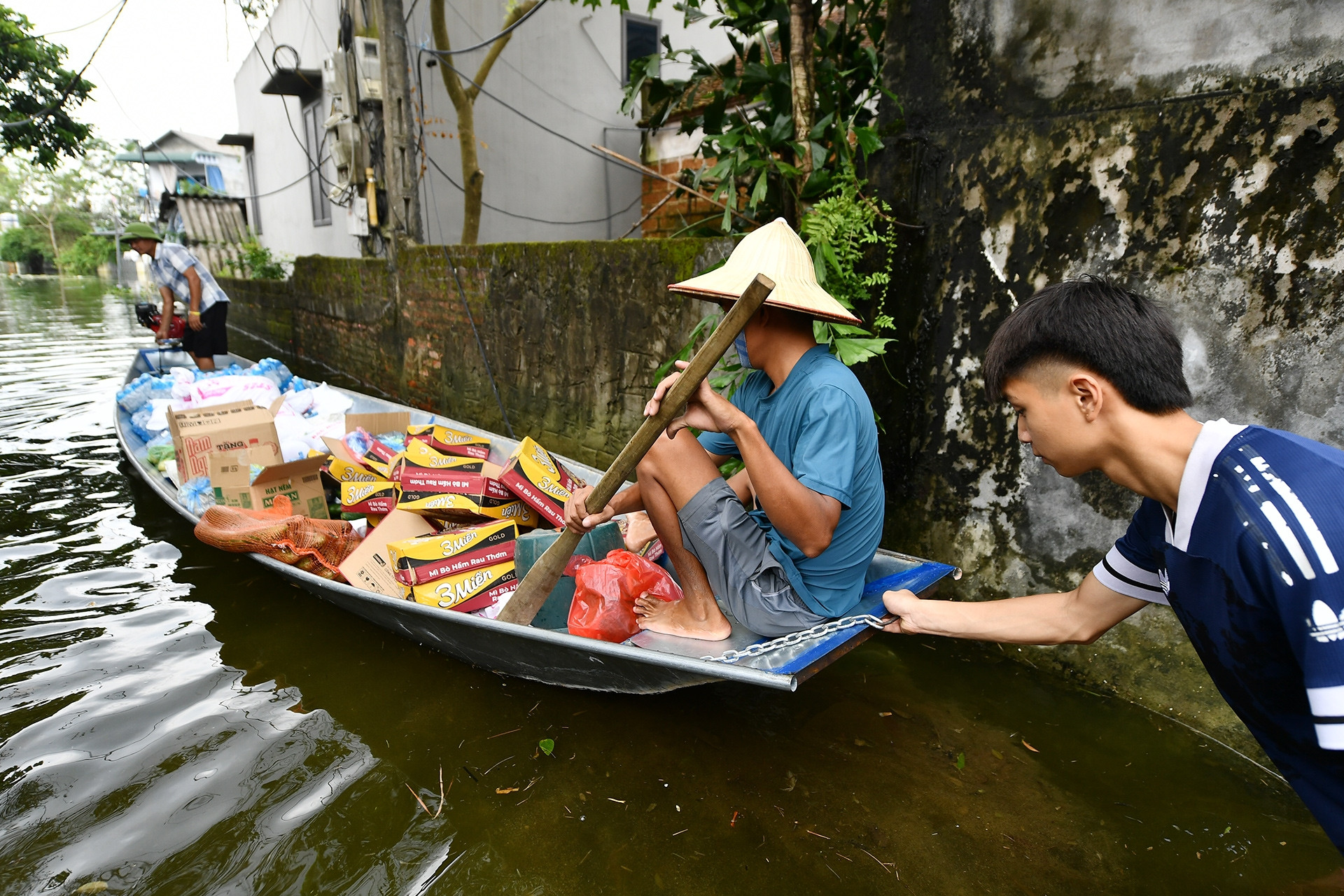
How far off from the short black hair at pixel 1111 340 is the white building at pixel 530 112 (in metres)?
7.61

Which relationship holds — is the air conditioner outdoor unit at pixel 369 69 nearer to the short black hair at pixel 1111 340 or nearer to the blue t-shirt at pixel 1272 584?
the short black hair at pixel 1111 340

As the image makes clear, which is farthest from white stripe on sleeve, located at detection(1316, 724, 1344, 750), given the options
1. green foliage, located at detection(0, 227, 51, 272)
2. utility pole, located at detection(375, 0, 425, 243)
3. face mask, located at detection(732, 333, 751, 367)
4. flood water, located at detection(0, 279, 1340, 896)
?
green foliage, located at detection(0, 227, 51, 272)

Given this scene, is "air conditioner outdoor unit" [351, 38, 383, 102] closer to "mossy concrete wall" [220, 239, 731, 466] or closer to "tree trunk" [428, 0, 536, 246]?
"tree trunk" [428, 0, 536, 246]

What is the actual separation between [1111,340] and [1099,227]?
5.27ft

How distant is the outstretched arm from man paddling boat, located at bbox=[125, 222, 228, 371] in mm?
7405

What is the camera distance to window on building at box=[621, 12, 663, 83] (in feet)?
31.7

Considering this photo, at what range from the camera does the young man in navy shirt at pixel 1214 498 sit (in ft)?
3.37

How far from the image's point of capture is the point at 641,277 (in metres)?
4.36

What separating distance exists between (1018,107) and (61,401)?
921 centimetres

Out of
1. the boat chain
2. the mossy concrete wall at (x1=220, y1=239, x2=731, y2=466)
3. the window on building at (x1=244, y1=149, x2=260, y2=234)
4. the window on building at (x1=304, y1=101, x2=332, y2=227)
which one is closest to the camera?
the boat chain

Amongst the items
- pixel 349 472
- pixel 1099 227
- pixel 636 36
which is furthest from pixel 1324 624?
pixel 636 36

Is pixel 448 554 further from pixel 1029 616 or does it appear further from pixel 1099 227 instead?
pixel 1099 227

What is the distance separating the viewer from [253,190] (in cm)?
1549

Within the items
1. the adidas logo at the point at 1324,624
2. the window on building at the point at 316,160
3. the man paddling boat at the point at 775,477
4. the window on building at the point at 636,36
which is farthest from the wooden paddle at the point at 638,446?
the window on building at the point at 316,160
